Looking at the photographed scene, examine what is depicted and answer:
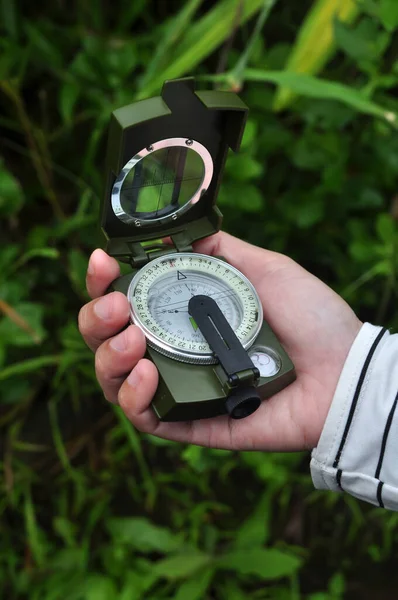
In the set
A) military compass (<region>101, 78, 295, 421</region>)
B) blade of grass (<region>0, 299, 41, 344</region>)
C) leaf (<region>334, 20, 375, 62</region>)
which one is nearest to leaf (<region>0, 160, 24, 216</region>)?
blade of grass (<region>0, 299, 41, 344</region>)

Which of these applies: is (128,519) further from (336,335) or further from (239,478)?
(336,335)

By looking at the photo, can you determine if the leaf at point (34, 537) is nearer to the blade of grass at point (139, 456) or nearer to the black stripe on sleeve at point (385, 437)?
the blade of grass at point (139, 456)

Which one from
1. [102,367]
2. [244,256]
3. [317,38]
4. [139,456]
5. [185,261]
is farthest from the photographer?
[139,456]

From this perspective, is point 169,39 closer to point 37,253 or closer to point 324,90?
point 324,90

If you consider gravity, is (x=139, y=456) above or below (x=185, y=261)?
below

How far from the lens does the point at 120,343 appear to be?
1092 millimetres

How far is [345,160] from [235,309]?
639 millimetres

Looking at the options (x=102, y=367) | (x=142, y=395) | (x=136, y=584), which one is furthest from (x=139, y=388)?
(x=136, y=584)

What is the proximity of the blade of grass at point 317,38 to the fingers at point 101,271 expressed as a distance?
0.71 meters

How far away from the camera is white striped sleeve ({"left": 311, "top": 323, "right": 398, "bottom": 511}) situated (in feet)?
3.68

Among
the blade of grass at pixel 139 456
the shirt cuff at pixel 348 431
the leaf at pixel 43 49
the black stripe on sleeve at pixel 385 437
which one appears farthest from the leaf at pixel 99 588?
the leaf at pixel 43 49

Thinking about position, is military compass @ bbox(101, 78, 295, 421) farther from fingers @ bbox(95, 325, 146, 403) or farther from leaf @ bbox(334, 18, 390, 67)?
leaf @ bbox(334, 18, 390, 67)

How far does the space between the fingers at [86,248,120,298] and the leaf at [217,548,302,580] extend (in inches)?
33.9

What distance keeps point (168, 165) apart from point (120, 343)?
13.6 inches
